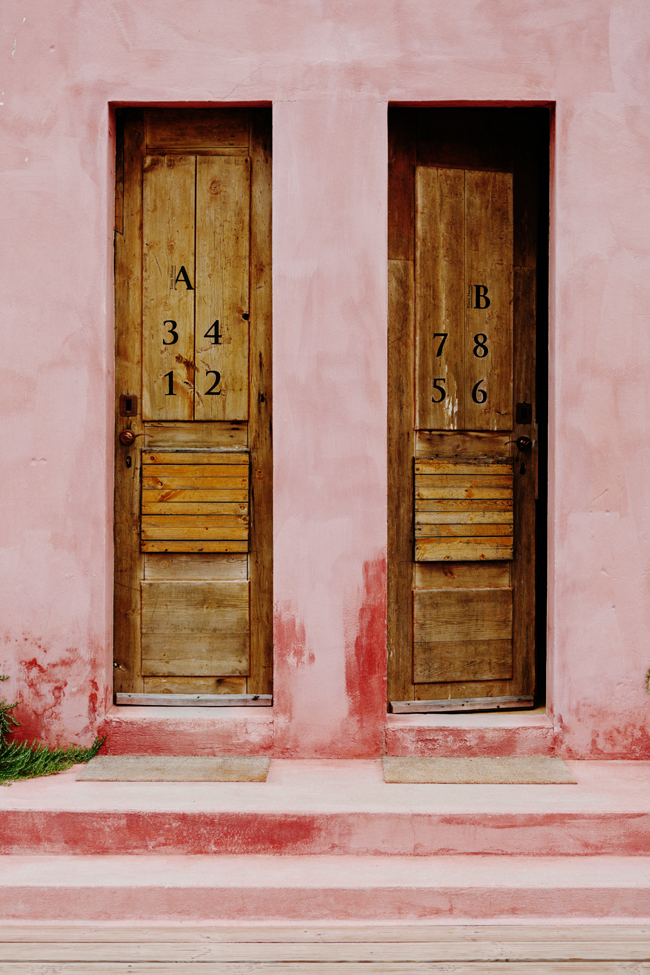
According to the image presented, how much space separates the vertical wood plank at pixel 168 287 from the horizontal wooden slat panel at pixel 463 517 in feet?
4.32

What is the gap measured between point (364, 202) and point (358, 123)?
0.37 m

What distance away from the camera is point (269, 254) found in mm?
3877

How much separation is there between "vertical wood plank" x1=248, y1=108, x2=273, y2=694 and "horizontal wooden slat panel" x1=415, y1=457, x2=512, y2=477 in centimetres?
79

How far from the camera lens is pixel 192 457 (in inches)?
153

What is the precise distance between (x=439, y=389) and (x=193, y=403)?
127 cm

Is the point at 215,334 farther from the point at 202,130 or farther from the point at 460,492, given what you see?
the point at 460,492

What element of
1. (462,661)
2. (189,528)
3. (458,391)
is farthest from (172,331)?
(462,661)

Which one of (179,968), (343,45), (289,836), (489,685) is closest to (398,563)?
(489,685)

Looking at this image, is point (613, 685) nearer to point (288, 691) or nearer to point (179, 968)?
point (288, 691)

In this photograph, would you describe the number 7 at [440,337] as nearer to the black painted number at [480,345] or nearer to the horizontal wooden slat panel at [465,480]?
the black painted number at [480,345]

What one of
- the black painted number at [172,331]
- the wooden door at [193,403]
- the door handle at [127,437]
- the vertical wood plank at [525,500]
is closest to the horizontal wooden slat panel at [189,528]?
the wooden door at [193,403]

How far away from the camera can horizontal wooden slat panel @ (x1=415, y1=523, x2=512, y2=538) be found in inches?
155

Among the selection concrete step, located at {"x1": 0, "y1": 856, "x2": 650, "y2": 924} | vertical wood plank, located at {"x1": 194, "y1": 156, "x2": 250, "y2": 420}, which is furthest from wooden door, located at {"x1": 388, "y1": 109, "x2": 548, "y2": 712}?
concrete step, located at {"x1": 0, "y1": 856, "x2": 650, "y2": 924}

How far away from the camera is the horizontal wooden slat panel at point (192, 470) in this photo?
389cm
